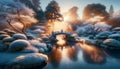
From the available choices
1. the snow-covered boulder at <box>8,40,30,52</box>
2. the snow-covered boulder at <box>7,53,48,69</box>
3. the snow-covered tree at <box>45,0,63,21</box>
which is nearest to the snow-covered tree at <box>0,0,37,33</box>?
the snow-covered tree at <box>45,0,63,21</box>

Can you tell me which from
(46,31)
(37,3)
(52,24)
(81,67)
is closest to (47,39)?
(46,31)

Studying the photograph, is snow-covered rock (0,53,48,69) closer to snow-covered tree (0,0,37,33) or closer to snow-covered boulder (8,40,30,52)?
snow-covered boulder (8,40,30,52)

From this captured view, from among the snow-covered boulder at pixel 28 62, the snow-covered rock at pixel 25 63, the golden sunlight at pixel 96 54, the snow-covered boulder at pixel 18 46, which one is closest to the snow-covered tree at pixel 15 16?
the snow-covered boulder at pixel 18 46

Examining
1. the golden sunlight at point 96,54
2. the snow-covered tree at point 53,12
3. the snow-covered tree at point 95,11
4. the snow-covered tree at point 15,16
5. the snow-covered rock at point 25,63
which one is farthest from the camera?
the snow-covered tree at point 95,11

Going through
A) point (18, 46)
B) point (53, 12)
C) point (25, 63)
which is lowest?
point (25, 63)

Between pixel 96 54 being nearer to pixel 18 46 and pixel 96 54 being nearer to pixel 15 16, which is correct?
pixel 18 46

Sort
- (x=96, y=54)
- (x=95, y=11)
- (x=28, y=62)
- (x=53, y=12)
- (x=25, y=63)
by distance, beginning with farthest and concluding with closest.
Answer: (x=95, y=11) < (x=53, y=12) < (x=96, y=54) < (x=28, y=62) < (x=25, y=63)

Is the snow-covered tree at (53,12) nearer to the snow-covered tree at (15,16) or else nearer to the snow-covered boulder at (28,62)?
the snow-covered tree at (15,16)

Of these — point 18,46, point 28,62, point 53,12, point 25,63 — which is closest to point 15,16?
point 53,12

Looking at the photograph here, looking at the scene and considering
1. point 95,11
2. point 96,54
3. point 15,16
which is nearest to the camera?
point 96,54

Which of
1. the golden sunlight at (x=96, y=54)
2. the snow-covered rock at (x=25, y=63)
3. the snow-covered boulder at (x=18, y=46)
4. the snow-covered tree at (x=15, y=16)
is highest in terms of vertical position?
the snow-covered tree at (x=15, y=16)

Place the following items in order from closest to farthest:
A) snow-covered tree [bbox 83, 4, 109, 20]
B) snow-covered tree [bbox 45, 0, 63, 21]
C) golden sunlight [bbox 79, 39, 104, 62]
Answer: golden sunlight [bbox 79, 39, 104, 62] < snow-covered tree [bbox 45, 0, 63, 21] < snow-covered tree [bbox 83, 4, 109, 20]

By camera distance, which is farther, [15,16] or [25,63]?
[15,16]

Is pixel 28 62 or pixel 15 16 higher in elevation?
pixel 15 16
